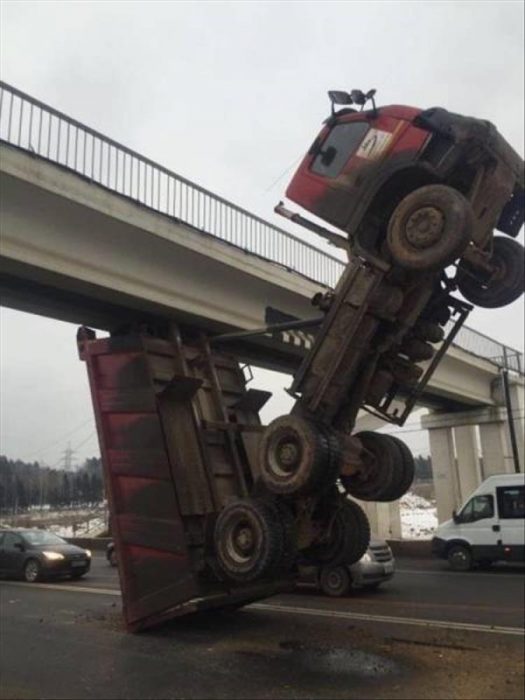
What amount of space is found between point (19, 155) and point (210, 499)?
5196 millimetres

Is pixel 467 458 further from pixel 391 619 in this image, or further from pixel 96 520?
pixel 96 520

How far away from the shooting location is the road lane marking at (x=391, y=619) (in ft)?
28.2

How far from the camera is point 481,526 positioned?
17.6 metres

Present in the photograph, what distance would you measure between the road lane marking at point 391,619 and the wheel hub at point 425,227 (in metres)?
5.26

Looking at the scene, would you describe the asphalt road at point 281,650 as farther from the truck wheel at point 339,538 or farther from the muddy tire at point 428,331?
the muddy tire at point 428,331

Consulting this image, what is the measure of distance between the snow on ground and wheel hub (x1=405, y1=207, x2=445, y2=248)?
27851 mm

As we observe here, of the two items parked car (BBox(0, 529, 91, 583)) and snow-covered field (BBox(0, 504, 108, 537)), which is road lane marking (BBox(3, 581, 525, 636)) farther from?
snow-covered field (BBox(0, 504, 108, 537))

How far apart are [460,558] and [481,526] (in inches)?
38.5

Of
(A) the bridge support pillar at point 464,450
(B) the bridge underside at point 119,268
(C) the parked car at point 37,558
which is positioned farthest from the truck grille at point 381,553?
(A) the bridge support pillar at point 464,450

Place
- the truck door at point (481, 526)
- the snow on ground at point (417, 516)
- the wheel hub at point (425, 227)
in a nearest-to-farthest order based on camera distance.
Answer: the wheel hub at point (425, 227) → the truck door at point (481, 526) → the snow on ground at point (417, 516)

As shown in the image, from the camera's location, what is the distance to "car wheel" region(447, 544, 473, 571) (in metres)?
17.5

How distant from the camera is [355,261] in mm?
6660

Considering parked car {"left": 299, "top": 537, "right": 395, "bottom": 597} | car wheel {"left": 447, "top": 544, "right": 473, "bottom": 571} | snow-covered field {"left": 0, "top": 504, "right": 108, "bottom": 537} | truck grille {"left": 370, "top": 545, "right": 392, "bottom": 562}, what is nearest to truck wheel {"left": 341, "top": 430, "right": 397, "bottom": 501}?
parked car {"left": 299, "top": 537, "right": 395, "bottom": 597}

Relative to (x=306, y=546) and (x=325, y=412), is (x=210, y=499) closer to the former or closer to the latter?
(x=306, y=546)
